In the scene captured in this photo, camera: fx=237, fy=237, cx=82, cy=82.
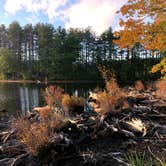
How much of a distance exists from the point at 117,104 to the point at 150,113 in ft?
3.47

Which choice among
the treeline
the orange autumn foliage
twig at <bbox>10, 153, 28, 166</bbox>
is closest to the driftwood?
twig at <bbox>10, 153, 28, 166</bbox>

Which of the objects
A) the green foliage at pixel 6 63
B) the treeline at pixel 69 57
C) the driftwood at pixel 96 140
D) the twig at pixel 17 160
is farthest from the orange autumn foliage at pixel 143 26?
the green foliage at pixel 6 63

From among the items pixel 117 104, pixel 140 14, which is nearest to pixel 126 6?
pixel 140 14

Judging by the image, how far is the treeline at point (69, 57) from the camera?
1716 inches

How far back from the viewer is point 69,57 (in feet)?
148

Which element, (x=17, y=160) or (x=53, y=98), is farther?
(x=53, y=98)

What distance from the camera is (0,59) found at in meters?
46.6

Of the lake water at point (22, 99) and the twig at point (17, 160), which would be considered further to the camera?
the lake water at point (22, 99)

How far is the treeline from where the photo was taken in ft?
143

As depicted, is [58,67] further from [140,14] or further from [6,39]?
[140,14]

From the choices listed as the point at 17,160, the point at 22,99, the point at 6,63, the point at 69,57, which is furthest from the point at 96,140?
the point at 6,63

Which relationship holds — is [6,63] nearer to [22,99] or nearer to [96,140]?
[22,99]

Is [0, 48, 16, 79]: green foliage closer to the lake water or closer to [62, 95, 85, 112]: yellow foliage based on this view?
the lake water

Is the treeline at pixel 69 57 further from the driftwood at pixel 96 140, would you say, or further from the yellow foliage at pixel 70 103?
the driftwood at pixel 96 140
